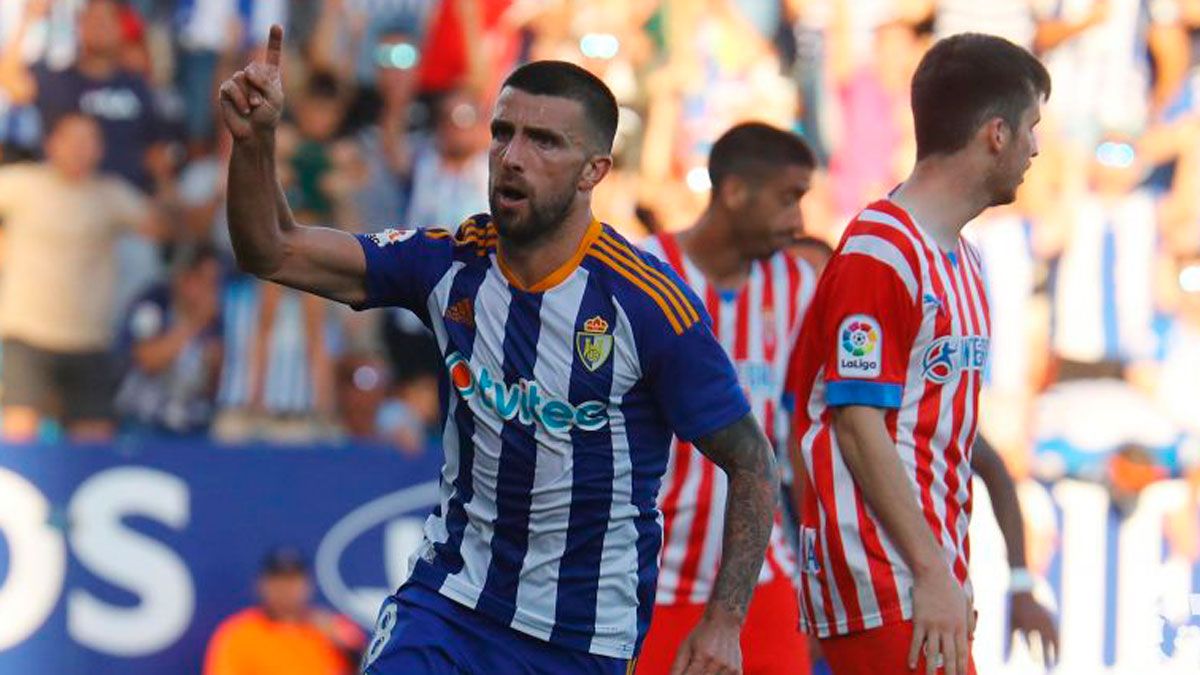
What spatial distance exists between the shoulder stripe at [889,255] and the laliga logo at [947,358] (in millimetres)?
137

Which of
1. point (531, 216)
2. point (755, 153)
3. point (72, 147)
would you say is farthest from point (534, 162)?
point (72, 147)

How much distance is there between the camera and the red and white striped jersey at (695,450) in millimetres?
6727

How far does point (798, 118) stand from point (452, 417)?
6365 millimetres

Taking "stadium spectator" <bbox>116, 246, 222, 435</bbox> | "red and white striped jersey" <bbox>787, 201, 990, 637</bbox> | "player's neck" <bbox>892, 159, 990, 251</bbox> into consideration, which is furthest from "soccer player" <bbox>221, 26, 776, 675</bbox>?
"stadium spectator" <bbox>116, 246, 222, 435</bbox>

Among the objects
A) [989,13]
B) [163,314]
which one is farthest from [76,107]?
→ [989,13]

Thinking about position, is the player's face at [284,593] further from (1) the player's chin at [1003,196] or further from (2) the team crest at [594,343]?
(1) the player's chin at [1003,196]

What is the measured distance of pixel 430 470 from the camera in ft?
31.7

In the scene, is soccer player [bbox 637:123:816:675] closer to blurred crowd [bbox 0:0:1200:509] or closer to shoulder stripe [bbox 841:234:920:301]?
shoulder stripe [bbox 841:234:920:301]

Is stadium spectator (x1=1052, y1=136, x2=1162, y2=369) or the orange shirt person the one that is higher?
stadium spectator (x1=1052, y1=136, x2=1162, y2=369)

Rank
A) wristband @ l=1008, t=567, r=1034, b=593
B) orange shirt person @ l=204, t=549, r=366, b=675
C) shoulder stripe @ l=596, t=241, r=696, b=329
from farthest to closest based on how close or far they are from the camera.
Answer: orange shirt person @ l=204, t=549, r=366, b=675 < wristband @ l=1008, t=567, r=1034, b=593 < shoulder stripe @ l=596, t=241, r=696, b=329

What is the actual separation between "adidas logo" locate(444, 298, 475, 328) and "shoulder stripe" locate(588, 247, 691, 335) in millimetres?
318

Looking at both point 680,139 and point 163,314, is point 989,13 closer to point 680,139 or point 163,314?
point 680,139

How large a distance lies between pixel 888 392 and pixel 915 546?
360 millimetres

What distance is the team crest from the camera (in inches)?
196
